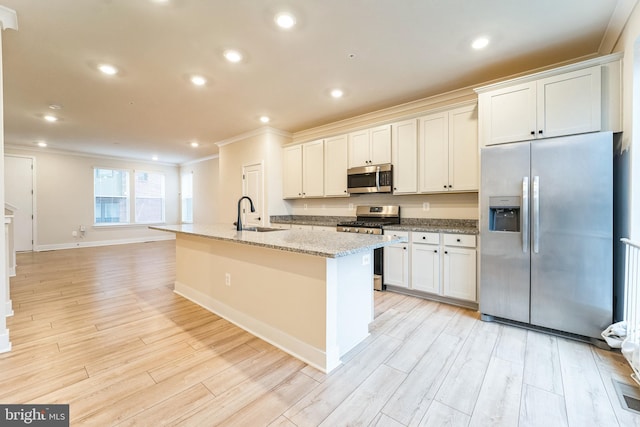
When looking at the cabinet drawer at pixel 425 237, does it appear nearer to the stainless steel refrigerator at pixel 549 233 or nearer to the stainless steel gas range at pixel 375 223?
the stainless steel gas range at pixel 375 223

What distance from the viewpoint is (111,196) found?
7945 millimetres

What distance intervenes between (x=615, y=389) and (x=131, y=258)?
7.30 meters

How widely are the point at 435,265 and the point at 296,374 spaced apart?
2.12 m

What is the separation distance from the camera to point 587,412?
59.4 inches

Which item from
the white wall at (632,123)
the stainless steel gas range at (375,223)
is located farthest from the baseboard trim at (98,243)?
the white wall at (632,123)

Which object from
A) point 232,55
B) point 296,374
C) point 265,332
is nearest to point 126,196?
point 232,55

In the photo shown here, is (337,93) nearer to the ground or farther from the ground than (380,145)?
farther from the ground

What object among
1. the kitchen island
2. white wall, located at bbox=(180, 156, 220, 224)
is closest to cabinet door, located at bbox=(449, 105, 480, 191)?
the kitchen island

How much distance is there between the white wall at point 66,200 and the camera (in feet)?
22.3

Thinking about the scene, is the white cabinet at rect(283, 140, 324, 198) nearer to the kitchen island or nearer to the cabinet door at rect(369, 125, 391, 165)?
the cabinet door at rect(369, 125, 391, 165)

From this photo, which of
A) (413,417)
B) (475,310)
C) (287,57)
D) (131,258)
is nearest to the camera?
(413,417)

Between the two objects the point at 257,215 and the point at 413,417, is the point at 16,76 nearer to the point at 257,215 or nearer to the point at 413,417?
the point at 257,215

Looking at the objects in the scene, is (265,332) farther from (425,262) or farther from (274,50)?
(274,50)

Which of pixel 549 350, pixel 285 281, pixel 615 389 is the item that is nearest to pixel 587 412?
pixel 615 389
